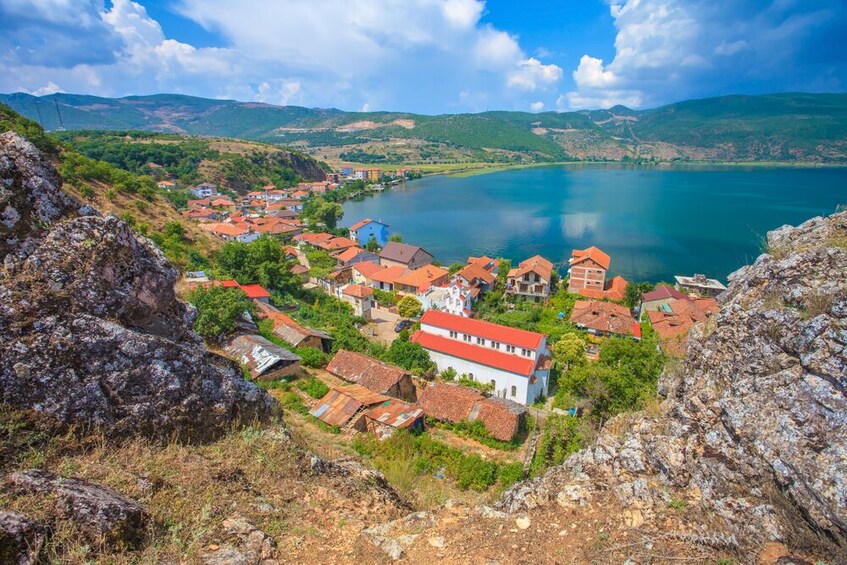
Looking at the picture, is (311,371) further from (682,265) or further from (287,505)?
(682,265)

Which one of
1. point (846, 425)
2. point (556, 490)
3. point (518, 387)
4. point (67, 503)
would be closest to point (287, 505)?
point (67, 503)

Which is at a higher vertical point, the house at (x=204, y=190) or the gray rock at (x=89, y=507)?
the gray rock at (x=89, y=507)

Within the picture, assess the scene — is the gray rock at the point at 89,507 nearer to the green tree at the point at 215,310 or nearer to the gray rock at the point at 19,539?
the gray rock at the point at 19,539

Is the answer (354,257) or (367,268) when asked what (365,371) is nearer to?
(367,268)

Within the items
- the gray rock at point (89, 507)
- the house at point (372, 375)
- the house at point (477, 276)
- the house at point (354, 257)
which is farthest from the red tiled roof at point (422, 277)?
the gray rock at point (89, 507)

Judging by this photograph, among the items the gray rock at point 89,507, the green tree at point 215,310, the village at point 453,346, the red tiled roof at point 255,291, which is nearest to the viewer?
the gray rock at point 89,507

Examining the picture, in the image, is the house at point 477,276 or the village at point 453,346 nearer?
the village at point 453,346

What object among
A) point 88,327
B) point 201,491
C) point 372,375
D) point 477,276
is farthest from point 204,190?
point 201,491
